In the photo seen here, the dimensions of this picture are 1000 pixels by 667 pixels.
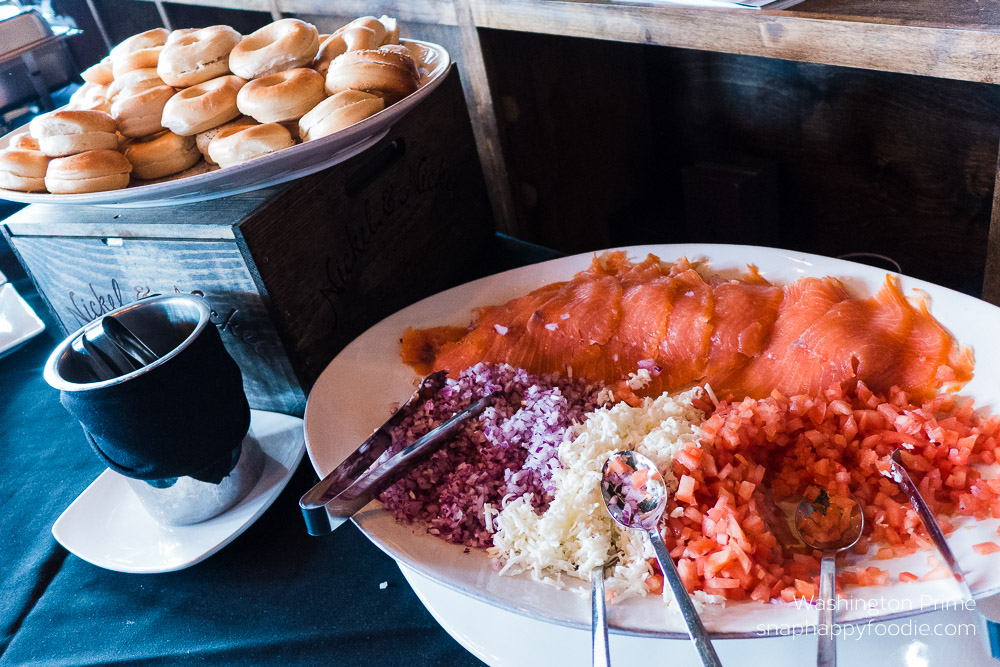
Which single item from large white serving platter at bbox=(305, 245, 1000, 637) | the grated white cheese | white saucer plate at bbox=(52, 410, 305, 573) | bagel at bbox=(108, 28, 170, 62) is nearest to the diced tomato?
large white serving platter at bbox=(305, 245, 1000, 637)

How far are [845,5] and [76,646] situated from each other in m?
1.16

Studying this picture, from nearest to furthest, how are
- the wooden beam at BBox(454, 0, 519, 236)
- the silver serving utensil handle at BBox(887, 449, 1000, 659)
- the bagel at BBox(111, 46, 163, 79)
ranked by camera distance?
1. the silver serving utensil handle at BBox(887, 449, 1000, 659)
2. the bagel at BBox(111, 46, 163, 79)
3. the wooden beam at BBox(454, 0, 519, 236)

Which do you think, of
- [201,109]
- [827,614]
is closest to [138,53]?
[201,109]

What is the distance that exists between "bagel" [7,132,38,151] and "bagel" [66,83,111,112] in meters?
0.08

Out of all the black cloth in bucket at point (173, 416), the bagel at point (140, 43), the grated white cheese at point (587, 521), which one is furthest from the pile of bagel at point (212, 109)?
the grated white cheese at point (587, 521)

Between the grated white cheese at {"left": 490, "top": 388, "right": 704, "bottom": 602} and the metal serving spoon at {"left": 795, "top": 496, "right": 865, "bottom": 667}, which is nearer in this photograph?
the metal serving spoon at {"left": 795, "top": 496, "right": 865, "bottom": 667}

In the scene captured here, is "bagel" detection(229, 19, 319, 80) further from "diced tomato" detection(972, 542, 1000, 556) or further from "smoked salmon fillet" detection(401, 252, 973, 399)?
"diced tomato" detection(972, 542, 1000, 556)

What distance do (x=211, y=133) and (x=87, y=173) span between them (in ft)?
0.51

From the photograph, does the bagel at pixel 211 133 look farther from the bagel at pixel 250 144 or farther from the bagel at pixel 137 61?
the bagel at pixel 137 61

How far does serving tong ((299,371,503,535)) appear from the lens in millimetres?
721

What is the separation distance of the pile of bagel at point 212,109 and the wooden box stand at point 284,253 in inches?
2.8

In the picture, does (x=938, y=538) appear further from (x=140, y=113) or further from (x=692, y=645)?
(x=140, y=113)

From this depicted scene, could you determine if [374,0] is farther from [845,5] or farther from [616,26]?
[845,5]

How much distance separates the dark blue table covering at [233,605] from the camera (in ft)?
2.53
